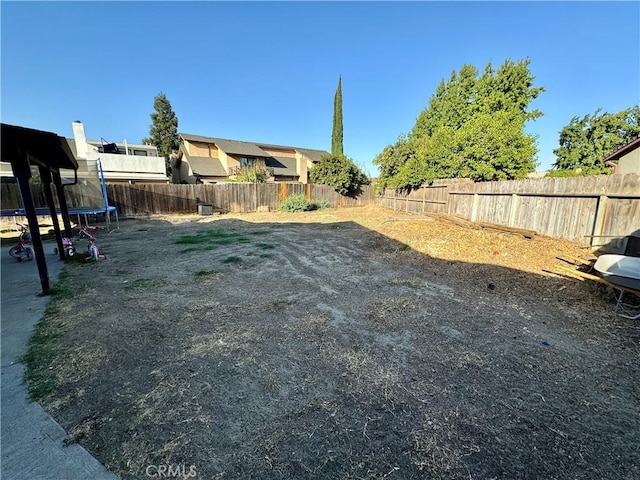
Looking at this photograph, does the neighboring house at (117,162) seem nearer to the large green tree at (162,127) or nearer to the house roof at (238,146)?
the house roof at (238,146)

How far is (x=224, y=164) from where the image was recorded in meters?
26.0

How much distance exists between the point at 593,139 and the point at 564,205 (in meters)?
17.4

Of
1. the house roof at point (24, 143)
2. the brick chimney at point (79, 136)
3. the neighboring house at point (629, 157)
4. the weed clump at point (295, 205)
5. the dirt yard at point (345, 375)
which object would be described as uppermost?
the brick chimney at point (79, 136)

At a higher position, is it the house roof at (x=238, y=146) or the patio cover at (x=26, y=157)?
the house roof at (x=238, y=146)

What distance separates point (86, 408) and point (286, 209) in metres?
15.9

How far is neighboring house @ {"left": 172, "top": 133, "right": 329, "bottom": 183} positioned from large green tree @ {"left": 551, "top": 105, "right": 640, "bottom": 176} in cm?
2125

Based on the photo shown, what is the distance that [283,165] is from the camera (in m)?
30.2

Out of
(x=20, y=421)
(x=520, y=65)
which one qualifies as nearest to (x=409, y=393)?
(x=20, y=421)

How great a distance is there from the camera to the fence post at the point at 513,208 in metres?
7.55

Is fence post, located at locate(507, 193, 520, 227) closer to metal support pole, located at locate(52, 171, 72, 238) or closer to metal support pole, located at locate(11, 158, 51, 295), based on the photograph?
metal support pole, located at locate(11, 158, 51, 295)

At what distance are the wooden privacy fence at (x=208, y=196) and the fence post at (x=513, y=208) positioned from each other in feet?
45.3

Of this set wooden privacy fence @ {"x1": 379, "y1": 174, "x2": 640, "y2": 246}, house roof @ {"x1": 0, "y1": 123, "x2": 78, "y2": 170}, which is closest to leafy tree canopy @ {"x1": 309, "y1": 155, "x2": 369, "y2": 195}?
wooden privacy fence @ {"x1": 379, "y1": 174, "x2": 640, "y2": 246}

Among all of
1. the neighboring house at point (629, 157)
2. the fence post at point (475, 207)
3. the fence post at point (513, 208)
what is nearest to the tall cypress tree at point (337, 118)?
the neighboring house at point (629, 157)

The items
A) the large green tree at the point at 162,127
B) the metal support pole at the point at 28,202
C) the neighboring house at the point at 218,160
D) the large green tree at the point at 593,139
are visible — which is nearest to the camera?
the metal support pole at the point at 28,202
